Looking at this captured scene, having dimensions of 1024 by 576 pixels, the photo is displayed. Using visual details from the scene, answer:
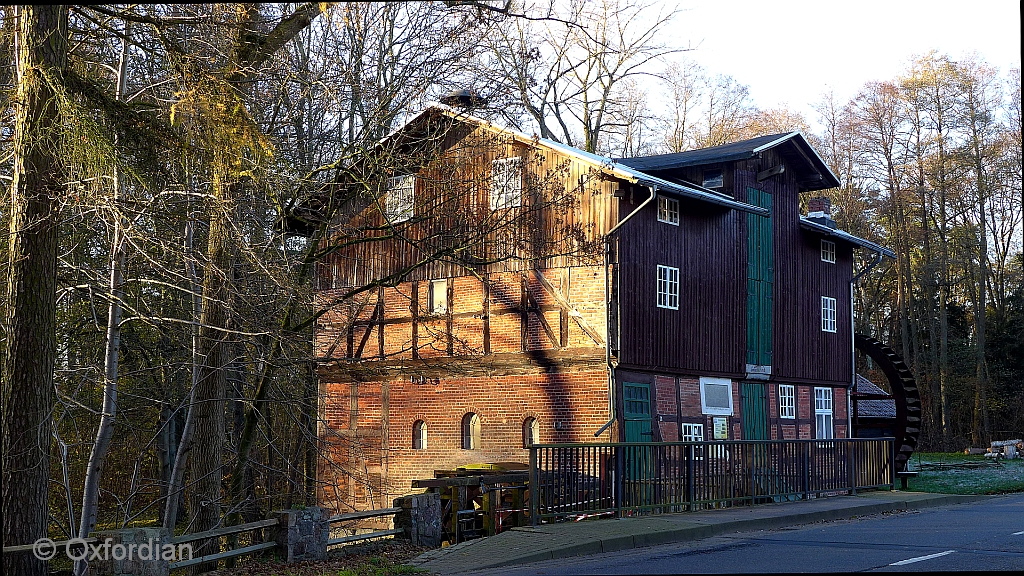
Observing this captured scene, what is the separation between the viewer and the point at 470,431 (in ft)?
79.7

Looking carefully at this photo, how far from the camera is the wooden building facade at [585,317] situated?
2181cm

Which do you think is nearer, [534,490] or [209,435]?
[534,490]

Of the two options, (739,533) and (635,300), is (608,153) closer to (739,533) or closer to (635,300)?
(635,300)

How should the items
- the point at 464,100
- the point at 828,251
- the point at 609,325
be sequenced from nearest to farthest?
1. the point at 464,100
2. the point at 609,325
3. the point at 828,251

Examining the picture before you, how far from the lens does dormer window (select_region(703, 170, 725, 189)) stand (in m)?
25.2

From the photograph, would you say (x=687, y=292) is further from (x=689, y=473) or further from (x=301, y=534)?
(x=301, y=534)

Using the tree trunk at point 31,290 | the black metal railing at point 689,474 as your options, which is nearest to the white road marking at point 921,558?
the black metal railing at point 689,474

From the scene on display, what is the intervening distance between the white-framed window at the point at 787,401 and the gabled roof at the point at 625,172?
16.0 feet

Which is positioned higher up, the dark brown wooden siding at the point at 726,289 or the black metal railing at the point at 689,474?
the dark brown wooden siding at the point at 726,289

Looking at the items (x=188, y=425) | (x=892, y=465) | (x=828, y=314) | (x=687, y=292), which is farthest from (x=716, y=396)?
(x=188, y=425)

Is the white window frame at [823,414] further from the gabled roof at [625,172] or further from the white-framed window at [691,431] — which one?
the gabled roof at [625,172]

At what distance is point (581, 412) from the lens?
22078mm

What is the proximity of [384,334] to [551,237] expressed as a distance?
19.3ft

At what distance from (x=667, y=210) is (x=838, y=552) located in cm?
1226
